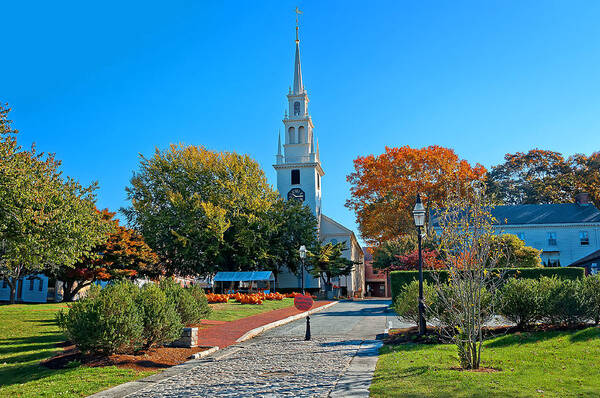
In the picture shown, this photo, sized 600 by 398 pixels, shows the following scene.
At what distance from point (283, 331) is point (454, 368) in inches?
369

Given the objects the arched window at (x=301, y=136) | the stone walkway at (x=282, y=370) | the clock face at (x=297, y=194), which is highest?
the arched window at (x=301, y=136)

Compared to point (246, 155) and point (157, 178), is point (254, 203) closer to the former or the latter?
point (246, 155)

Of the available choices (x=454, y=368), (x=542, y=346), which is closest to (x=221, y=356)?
(x=454, y=368)

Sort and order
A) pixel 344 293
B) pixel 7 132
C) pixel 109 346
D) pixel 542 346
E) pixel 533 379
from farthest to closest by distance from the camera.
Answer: pixel 344 293 → pixel 7 132 → pixel 542 346 → pixel 109 346 → pixel 533 379

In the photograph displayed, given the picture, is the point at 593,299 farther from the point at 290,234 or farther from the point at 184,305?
the point at 290,234

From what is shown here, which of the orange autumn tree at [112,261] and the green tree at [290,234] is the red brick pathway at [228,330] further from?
the green tree at [290,234]

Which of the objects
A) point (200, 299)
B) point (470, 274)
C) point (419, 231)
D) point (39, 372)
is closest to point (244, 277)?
point (200, 299)

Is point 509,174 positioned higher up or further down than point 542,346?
higher up

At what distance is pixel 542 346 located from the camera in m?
11.2

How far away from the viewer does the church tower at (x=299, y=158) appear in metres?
54.2

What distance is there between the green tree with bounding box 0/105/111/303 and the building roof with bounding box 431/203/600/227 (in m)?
34.0

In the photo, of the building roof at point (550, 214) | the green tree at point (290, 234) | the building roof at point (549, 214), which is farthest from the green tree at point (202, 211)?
the building roof at point (550, 214)

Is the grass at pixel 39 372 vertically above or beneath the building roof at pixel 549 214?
beneath

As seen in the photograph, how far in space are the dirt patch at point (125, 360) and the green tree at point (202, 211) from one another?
96.7 feet
